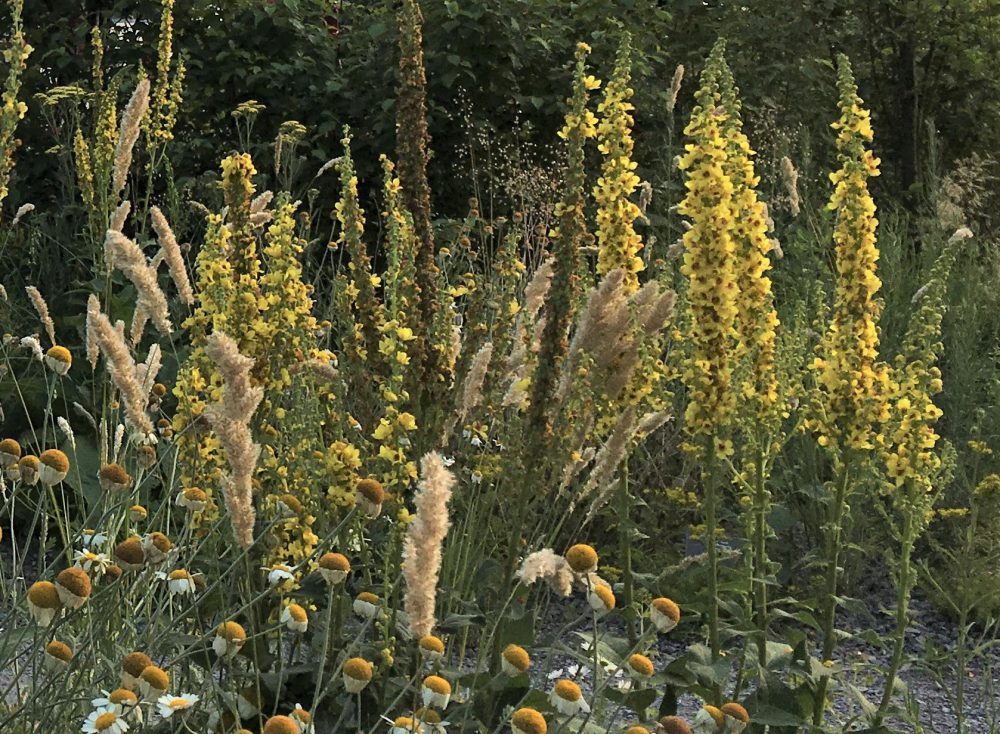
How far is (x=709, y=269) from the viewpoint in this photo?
2.79 meters

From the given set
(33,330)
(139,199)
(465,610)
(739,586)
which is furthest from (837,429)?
(139,199)

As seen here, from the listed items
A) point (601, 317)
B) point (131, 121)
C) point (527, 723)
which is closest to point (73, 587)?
point (527, 723)

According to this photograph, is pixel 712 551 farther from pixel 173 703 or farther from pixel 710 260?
pixel 173 703

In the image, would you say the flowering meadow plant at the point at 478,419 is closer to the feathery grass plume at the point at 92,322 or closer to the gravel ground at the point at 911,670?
the feathery grass plume at the point at 92,322

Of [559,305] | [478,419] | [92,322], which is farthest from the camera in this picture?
[478,419]

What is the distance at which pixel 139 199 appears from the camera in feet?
25.2

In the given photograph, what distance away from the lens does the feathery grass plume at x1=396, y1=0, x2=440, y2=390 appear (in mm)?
2875

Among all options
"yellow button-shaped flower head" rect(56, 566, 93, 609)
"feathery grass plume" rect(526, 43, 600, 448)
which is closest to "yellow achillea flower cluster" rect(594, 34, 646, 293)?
"feathery grass plume" rect(526, 43, 600, 448)

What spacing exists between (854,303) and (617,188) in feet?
1.87

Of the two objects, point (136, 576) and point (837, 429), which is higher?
point (837, 429)

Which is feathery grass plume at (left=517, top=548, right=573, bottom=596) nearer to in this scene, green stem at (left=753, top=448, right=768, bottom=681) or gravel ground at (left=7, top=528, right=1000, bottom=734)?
green stem at (left=753, top=448, right=768, bottom=681)

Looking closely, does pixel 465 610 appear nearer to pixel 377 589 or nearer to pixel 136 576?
pixel 377 589

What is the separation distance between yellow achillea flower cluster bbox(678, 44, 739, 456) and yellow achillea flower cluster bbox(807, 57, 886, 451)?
0.23m

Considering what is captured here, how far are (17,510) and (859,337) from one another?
3.68 meters
